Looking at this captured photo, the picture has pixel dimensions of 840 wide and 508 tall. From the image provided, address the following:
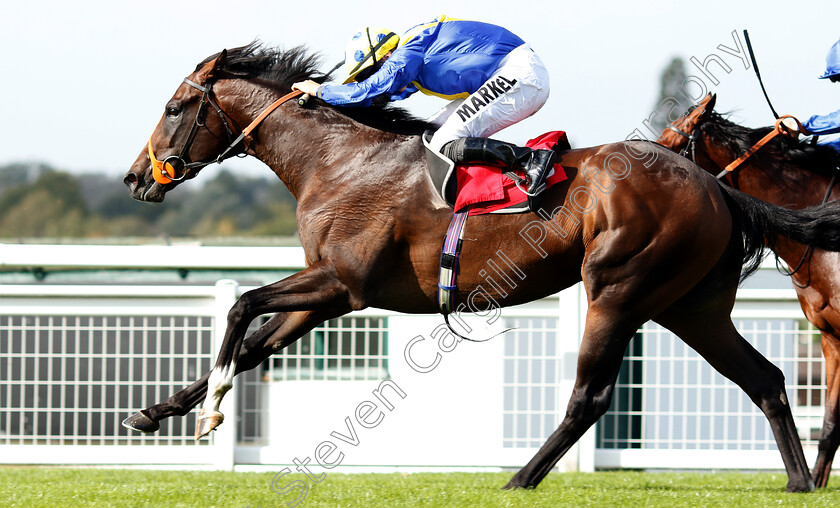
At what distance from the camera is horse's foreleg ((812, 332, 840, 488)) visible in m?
4.73

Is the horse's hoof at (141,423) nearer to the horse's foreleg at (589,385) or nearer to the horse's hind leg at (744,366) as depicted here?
the horse's foreleg at (589,385)

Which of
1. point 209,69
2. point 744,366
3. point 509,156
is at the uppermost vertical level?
point 209,69

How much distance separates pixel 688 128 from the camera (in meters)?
5.30

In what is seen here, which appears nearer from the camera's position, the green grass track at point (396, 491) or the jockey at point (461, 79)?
the green grass track at point (396, 491)

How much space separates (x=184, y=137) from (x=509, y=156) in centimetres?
151

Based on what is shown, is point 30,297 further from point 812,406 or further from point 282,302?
point 812,406

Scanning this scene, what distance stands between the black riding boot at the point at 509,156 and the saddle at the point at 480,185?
0.11ft

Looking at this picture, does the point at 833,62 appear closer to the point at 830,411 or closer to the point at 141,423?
the point at 830,411

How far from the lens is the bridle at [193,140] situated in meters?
4.30

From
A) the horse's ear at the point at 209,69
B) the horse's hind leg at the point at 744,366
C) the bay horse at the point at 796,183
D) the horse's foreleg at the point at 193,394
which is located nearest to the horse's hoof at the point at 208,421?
the horse's foreleg at the point at 193,394

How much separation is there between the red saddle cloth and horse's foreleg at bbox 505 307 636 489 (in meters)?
0.58

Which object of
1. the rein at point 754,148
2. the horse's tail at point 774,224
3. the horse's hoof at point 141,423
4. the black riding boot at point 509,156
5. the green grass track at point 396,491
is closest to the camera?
the green grass track at point 396,491

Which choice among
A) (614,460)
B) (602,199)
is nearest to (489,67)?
(602,199)

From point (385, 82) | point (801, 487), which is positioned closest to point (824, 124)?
point (801, 487)
